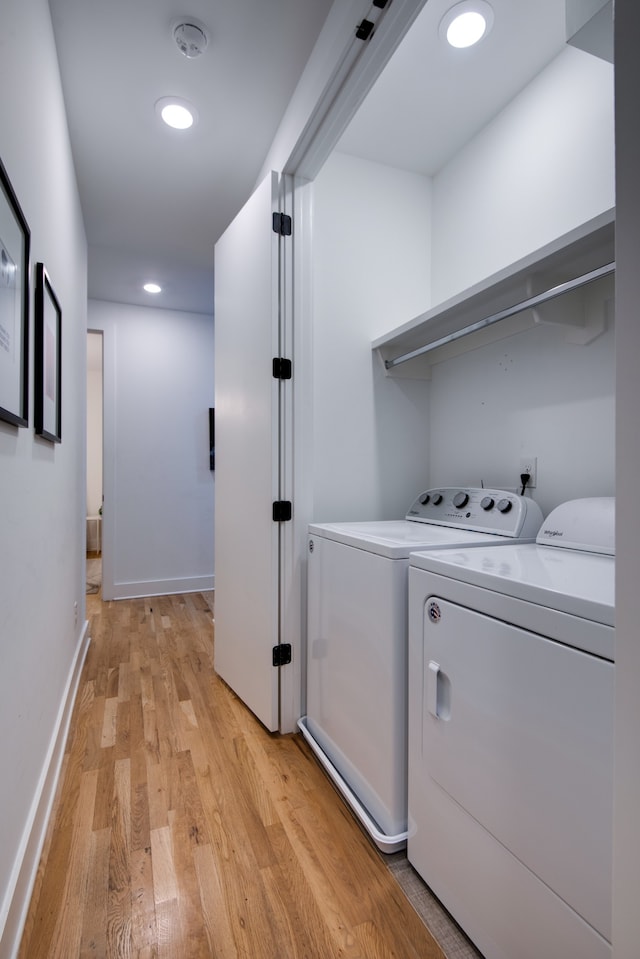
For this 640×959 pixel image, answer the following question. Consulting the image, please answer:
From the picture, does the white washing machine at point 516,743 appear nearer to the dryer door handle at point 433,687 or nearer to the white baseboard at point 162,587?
the dryer door handle at point 433,687

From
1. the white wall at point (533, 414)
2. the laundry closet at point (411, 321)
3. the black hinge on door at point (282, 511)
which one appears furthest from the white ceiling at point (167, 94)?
the black hinge on door at point (282, 511)

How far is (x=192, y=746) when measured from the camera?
1811mm

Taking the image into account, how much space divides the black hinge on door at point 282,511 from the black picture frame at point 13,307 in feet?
3.00

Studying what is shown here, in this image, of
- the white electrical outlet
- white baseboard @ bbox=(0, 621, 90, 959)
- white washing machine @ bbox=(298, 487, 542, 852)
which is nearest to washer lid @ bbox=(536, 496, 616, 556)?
white washing machine @ bbox=(298, 487, 542, 852)

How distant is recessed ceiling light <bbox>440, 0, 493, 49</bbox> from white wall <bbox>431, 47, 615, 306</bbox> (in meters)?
0.31

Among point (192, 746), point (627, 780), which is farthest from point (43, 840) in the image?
point (627, 780)

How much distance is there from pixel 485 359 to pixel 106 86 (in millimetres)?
1857

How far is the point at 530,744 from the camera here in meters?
Result: 0.85

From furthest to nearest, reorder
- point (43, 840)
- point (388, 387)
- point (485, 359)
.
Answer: point (388, 387) < point (485, 359) < point (43, 840)

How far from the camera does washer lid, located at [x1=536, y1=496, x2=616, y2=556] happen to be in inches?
48.7

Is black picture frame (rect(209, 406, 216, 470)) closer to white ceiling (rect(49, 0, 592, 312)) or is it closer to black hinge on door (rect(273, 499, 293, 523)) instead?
white ceiling (rect(49, 0, 592, 312))

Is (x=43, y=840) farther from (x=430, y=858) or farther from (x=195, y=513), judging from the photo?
(x=195, y=513)

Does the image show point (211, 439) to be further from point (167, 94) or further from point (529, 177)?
point (529, 177)

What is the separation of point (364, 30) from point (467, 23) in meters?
0.50
